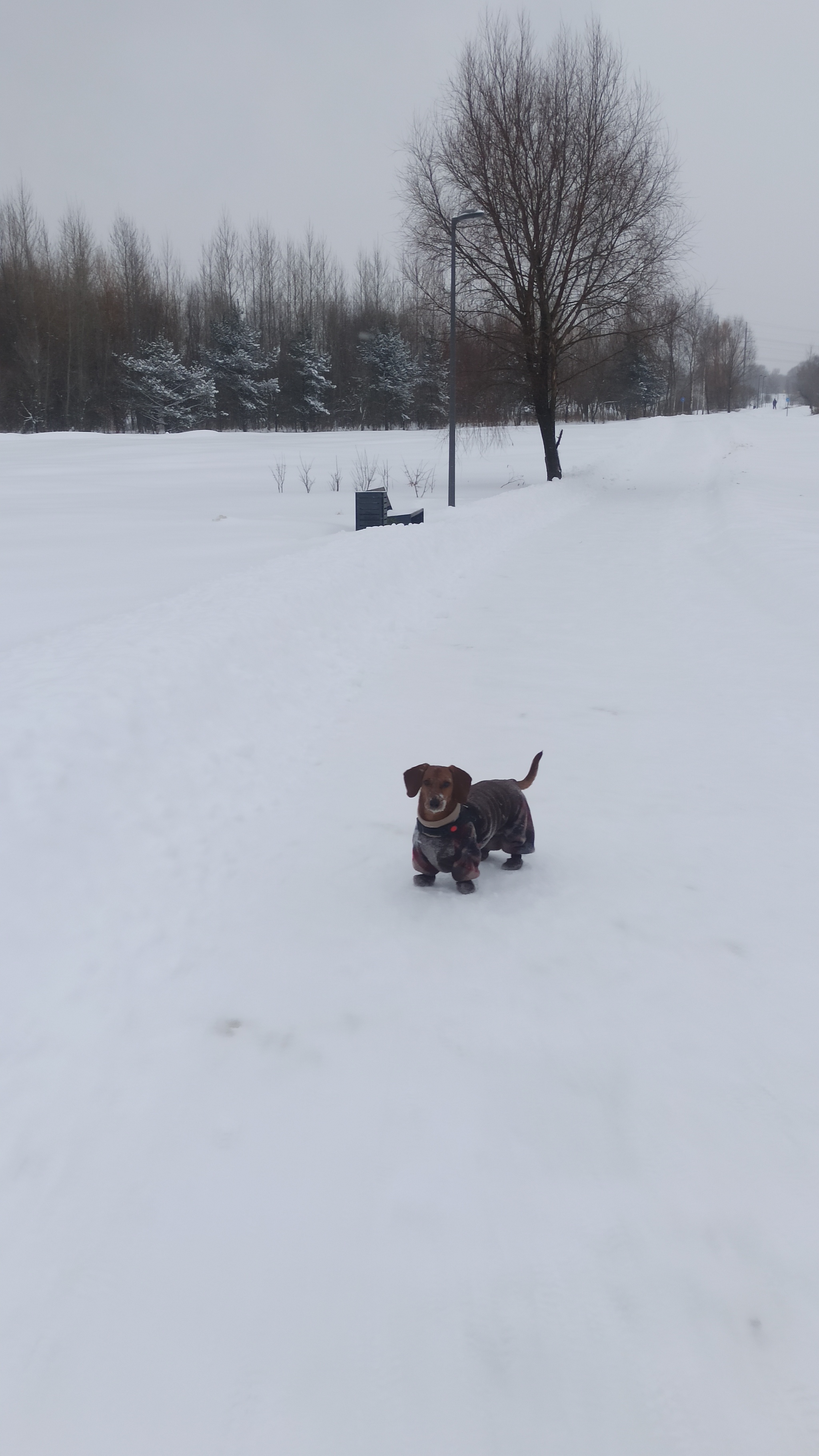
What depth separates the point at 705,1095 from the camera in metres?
2.73

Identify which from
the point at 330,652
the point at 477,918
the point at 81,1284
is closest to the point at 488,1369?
the point at 81,1284

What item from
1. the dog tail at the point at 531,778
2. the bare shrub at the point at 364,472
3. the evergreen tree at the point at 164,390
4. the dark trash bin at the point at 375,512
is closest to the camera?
the dog tail at the point at 531,778

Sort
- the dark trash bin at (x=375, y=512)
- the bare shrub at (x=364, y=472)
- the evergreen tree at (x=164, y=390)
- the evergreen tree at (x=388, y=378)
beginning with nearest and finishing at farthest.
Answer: the dark trash bin at (x=375, y=512), the bare shrub at (x=364, y=472), the evergreen tree at (x=164, y=390), the evergreen tree at (x=388, y=378)

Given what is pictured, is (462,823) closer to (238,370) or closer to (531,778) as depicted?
(531,778)

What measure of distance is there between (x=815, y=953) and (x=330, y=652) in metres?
4.91

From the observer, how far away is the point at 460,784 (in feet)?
12.4

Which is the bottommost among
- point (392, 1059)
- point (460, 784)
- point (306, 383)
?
point (392, 1059)

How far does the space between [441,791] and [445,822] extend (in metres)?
0.15

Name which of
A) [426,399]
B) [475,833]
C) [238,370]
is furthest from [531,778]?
[426,399]

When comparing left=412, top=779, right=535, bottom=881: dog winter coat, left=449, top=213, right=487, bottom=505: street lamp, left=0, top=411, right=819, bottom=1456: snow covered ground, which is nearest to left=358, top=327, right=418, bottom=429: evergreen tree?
left=449, top=213, right=487, bottom=505: street lamp

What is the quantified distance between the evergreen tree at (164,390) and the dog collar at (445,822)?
178 ft

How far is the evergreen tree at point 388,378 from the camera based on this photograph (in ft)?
196

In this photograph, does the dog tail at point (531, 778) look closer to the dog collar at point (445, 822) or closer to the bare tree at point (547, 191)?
the dog collar at point (445, 822)

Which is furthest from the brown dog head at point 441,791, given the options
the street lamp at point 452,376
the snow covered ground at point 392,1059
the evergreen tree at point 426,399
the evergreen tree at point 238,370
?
the evergreen tree at point 238,370
